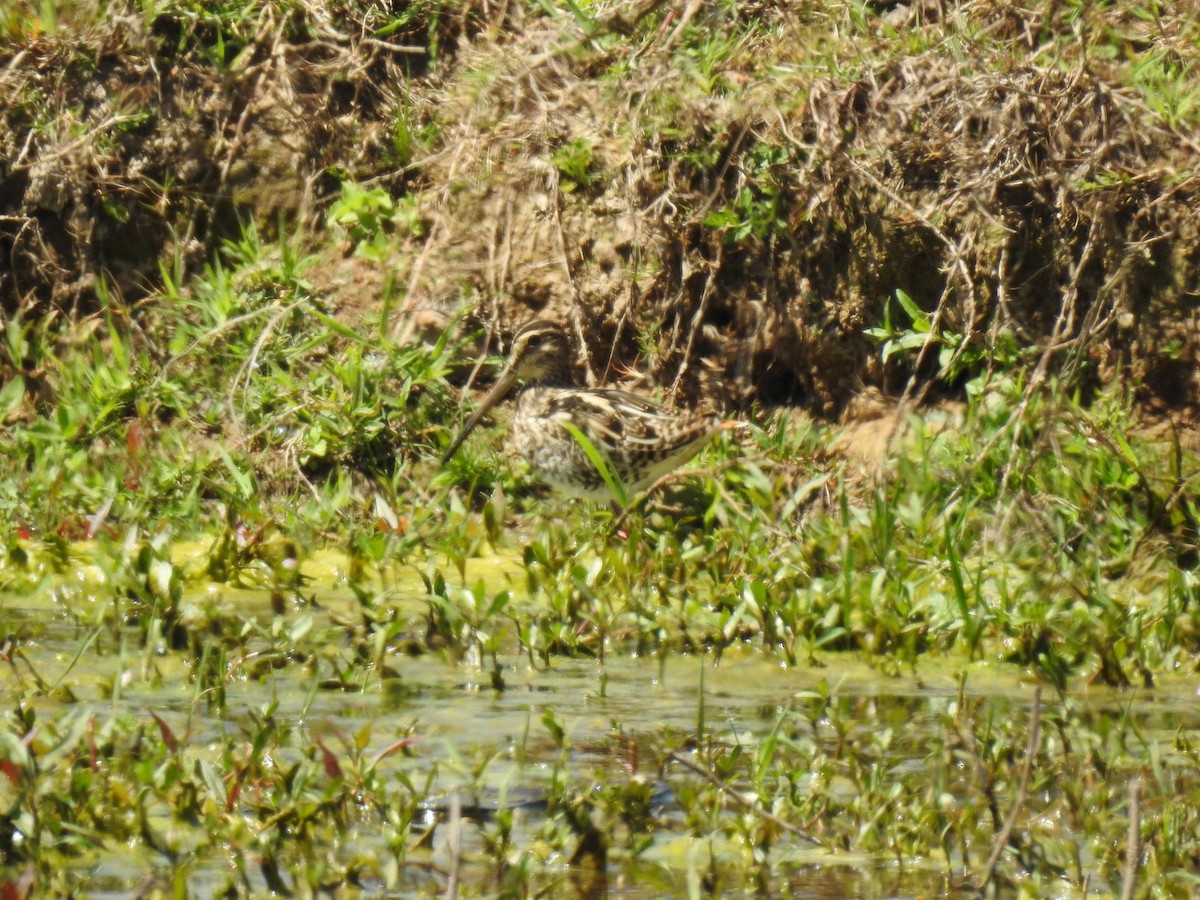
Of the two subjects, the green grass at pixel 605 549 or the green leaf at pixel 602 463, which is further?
the green leaf at pixel 602 463

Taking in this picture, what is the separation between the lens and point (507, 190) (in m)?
7.14

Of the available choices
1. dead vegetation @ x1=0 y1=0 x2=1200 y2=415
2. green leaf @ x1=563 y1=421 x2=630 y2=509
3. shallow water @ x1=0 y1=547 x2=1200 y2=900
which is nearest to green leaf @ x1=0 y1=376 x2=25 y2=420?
dead vegetation @ x1=0 y1=0 x2=1200 y2=415

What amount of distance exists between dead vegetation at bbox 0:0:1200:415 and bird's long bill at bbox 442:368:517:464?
13.9 inches

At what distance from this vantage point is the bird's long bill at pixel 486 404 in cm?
666

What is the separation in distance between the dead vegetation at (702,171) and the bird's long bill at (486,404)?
0.35m

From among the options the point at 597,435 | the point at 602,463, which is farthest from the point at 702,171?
the point at 602,463

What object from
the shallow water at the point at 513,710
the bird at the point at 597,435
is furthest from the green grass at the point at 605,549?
the bird at the point at 597,435

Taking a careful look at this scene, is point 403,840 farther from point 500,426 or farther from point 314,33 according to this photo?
point 314,33

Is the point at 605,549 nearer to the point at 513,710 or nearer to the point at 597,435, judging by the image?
the point at 597,435

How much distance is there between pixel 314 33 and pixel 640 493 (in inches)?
98.9

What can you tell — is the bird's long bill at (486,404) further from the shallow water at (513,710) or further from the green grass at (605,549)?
the shallow water at (513,710)

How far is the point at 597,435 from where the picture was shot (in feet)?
21.1

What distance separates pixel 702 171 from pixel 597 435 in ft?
3.62

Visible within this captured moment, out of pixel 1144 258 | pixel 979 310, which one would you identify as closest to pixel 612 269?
pixel 979 310
